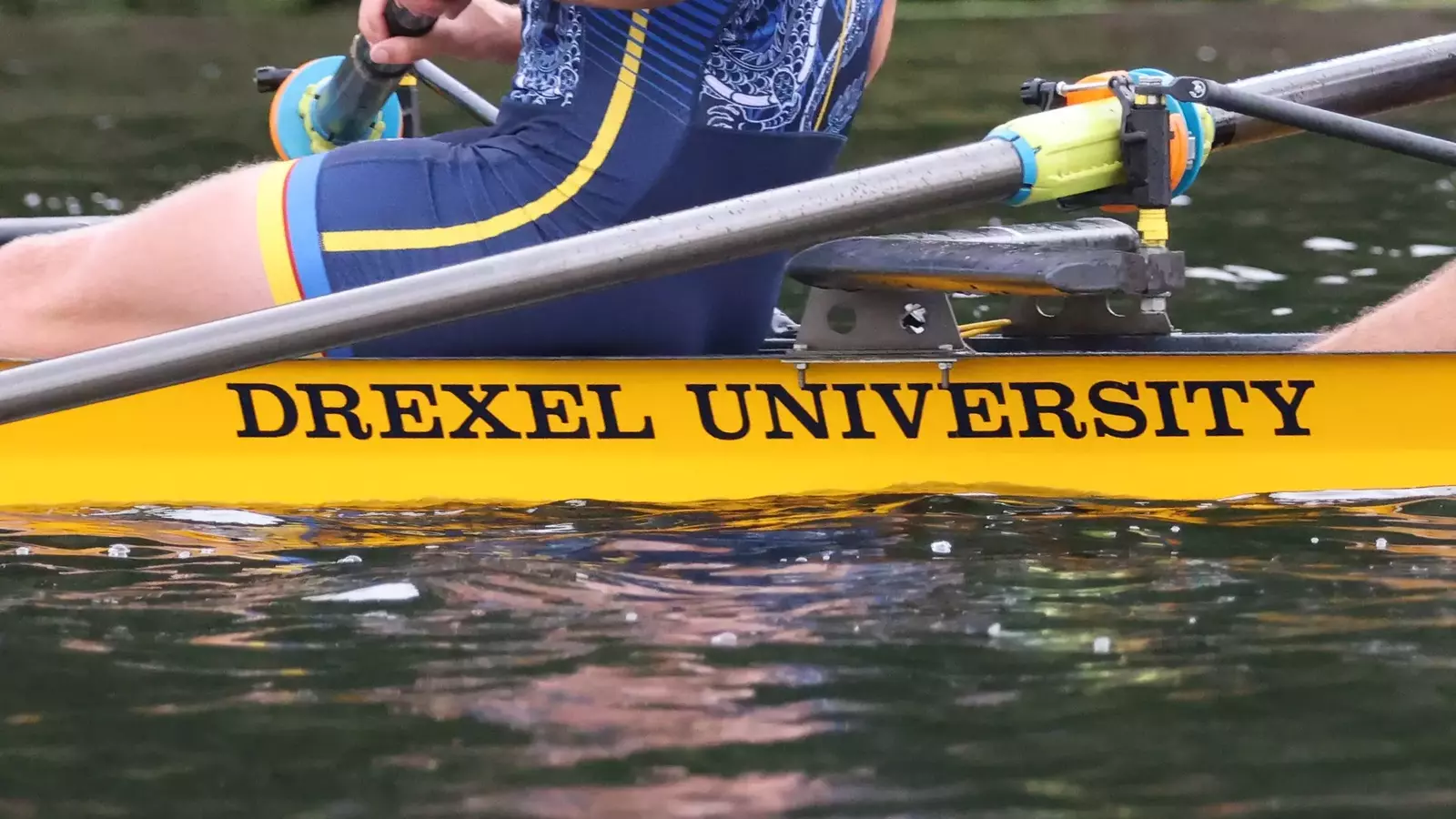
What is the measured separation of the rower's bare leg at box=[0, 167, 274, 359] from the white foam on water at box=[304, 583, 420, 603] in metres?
0.75

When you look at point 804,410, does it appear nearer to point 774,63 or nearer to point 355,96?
point 774,63

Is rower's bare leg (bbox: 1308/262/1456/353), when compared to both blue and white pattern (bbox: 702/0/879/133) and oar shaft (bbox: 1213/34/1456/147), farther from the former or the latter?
blue and white pattern (bbox: 702/0/879/133)

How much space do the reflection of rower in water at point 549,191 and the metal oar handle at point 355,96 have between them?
1.19 metres

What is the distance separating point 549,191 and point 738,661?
1293mm

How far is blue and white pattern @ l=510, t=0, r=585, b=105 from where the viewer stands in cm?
499

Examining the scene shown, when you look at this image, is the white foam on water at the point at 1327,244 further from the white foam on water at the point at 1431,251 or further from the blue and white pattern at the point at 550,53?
the blue and white pattern at the point at 550,53

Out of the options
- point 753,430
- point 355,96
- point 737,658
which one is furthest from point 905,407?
point 355,96

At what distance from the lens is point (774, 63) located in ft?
16.2

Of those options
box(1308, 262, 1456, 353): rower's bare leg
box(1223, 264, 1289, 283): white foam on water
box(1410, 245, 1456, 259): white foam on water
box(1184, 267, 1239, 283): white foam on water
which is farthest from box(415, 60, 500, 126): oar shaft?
box(1410, 245, 1456, 259): white foam on water

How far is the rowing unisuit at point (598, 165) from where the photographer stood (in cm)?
493

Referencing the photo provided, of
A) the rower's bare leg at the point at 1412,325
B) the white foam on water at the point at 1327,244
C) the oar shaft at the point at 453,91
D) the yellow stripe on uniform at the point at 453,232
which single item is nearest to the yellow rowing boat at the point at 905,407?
the rower's bare leg at the point at 1412,325

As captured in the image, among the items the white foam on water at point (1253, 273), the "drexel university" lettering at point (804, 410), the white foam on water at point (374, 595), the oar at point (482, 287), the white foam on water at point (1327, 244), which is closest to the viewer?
the oar at point (482, 287)

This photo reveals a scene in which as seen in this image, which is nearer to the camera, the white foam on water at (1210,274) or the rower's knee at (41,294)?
the rower's knee at (41,294)

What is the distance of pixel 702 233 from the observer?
4602 millimetres
